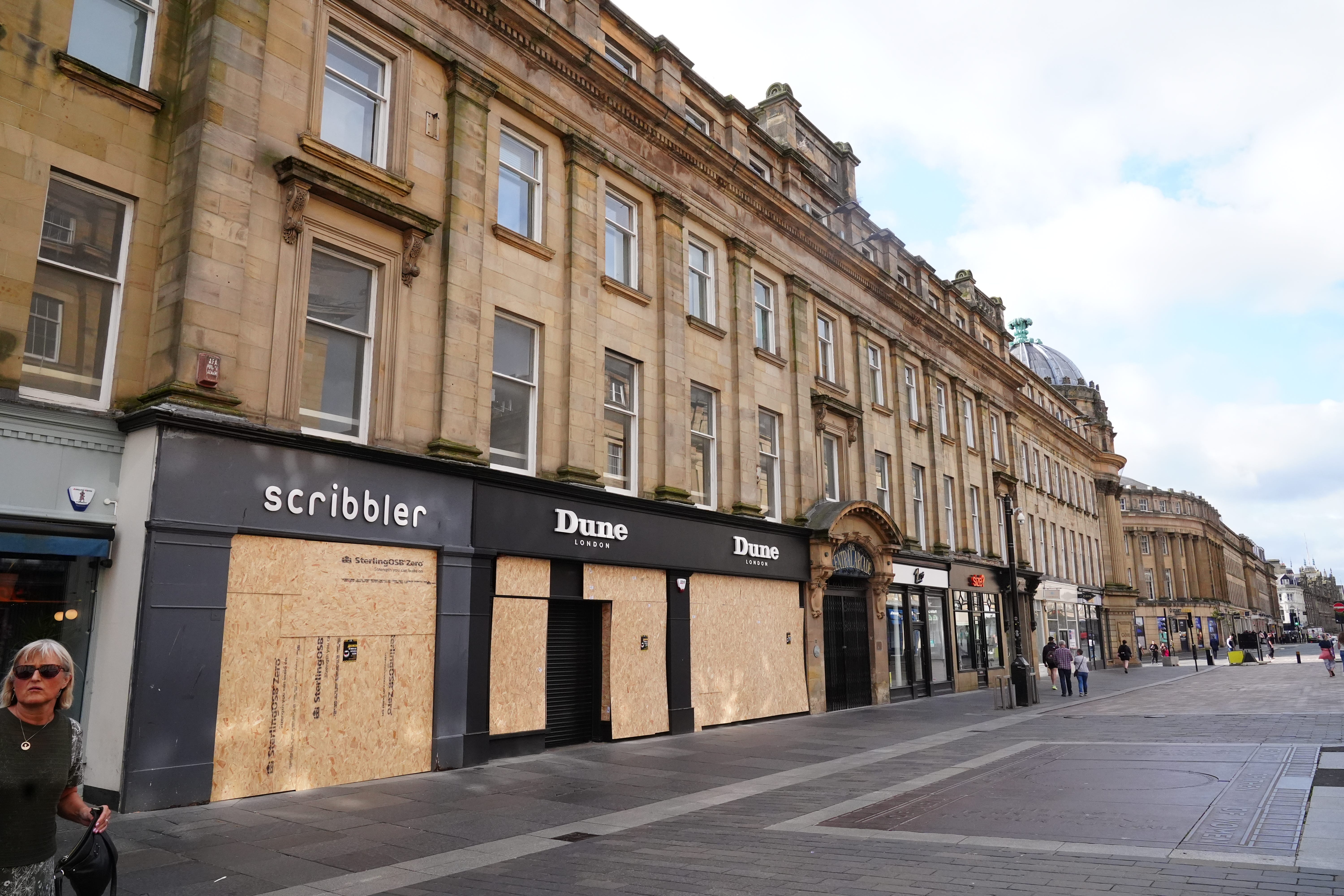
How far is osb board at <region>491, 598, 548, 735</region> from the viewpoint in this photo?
46.0ft

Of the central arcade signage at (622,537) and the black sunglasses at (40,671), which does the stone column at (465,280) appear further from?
the black sunglasses at (40,671)

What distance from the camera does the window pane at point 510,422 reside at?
49.8 ft

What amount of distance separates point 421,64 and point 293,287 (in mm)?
4968

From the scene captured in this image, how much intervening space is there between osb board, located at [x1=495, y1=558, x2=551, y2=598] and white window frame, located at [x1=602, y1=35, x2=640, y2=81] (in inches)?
437

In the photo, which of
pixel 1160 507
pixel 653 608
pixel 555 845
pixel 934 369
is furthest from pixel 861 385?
pixel 1160 507

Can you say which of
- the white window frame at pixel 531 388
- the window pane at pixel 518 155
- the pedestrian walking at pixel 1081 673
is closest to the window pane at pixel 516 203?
the window pane at pixel 518 155

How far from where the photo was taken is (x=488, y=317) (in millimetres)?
15023

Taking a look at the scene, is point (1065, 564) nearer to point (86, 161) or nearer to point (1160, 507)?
point (86, 161)

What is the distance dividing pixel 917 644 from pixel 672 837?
2141cm

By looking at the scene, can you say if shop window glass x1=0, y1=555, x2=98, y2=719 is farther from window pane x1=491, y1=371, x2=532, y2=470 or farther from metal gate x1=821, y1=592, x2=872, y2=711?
metal gate x1=821, y1=592, x2=872, y2=711

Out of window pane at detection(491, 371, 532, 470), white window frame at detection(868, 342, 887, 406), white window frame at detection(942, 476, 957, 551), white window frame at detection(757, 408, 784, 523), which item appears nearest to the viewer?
window pane at detection(491, 371, 532, 470)

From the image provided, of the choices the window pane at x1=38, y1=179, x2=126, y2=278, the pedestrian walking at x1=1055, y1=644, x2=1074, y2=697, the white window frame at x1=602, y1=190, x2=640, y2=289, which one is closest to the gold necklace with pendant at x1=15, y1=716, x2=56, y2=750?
the window pane at x1=38, y1=179, x2=126, y2=278

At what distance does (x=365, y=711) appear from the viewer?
11969 mm

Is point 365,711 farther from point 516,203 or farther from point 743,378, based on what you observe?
point 743,378
